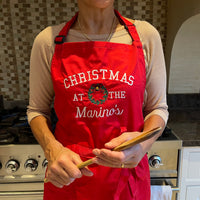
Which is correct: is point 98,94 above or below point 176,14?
below

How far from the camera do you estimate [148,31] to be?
2.32 ft

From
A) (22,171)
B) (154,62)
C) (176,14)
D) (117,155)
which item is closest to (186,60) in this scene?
(176,14)

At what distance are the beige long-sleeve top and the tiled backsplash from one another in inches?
26.1

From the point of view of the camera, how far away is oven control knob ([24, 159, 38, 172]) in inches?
39.6

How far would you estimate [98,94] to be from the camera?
671 mm

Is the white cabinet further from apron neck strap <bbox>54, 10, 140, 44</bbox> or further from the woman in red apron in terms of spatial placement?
apron neck strap <bbox>54, 10, 140, 44</bbox>

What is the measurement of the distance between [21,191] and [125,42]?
87cm

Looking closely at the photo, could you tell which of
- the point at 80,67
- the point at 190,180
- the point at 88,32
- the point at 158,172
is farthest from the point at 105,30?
the point at 190,180

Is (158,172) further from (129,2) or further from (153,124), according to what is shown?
(129,2)

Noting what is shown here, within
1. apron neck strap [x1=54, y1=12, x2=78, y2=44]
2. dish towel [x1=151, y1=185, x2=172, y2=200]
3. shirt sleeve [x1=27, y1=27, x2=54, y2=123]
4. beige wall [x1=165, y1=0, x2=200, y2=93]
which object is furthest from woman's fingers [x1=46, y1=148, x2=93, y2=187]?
beige wall [x1=165, y1=0, x2=200, y2=93]

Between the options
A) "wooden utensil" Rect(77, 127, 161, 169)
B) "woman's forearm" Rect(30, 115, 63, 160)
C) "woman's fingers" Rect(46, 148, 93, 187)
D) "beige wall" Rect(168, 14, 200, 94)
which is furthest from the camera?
"beige wall" Rect(168, 14, 200, 94)

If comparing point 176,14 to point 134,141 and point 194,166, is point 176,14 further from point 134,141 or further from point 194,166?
point 134,141

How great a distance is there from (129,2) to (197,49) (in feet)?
1.70

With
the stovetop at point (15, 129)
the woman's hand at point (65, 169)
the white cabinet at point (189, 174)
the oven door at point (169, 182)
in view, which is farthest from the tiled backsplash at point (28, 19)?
the woman's hand at point (65, 169)
